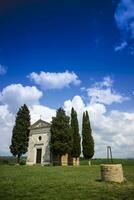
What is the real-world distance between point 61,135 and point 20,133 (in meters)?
7.87

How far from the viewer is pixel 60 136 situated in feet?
131

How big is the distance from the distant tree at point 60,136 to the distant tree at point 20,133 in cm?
569

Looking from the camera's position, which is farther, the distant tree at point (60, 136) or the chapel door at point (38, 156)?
the chapel door at point (38, 156)

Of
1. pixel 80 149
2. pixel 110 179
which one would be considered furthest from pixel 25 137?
pixel 110 179

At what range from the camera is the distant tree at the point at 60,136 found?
128ft

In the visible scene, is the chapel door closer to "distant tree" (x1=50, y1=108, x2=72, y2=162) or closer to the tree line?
the tree line

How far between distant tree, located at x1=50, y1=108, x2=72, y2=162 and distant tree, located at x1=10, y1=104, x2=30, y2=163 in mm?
5693

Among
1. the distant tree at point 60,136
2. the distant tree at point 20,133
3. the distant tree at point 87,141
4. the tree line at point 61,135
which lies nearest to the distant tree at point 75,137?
the tree line at point 61,135

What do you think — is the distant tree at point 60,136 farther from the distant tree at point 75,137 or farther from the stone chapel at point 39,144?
the stone chapel at point 39,144

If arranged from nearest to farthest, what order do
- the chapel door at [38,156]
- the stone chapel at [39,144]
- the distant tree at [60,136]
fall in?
the distant tree at [60,136], the stone chapel at [39,144], the chapel door at [38,156]

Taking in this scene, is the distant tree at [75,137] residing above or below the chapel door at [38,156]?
above

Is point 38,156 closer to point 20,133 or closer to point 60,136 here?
point 20,133

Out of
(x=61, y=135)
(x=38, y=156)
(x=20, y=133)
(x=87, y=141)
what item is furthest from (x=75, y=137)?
(x=20, y=133)

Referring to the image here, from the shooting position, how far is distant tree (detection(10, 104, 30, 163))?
42.1 m
